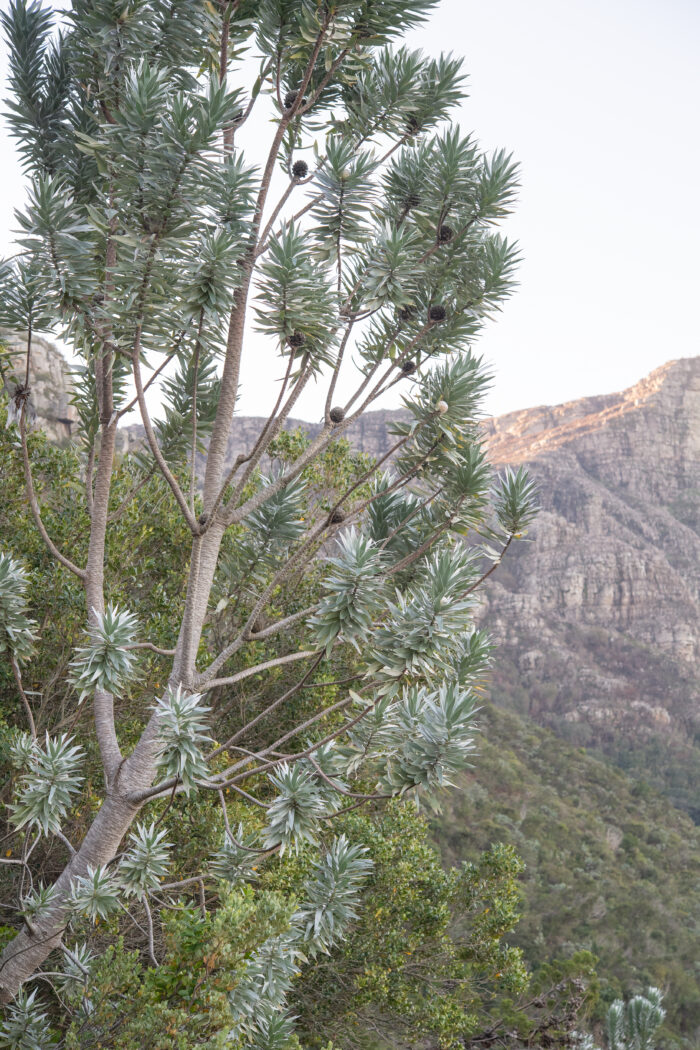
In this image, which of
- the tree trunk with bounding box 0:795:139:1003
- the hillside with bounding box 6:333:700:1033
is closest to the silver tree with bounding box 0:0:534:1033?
the tree trunk with bounding box 0:795:139:1003

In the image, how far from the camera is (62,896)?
3.08 meters

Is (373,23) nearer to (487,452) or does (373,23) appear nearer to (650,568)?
(487,452)

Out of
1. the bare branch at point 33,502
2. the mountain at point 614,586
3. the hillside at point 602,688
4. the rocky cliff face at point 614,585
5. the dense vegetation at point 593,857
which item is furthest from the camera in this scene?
Result: the rocky cliff face at point 614,585

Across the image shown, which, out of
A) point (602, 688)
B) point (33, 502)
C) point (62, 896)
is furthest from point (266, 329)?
point (602, 688)

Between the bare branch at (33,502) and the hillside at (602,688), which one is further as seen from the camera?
the hillside at (602,688)

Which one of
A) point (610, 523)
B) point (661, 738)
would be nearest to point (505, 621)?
point (661, 738)

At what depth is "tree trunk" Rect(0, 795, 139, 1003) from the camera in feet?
10.1

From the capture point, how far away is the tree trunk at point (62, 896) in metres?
3.07

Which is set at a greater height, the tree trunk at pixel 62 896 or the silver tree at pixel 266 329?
the silver tree at pixel 266 329

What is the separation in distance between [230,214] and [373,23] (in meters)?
1.13

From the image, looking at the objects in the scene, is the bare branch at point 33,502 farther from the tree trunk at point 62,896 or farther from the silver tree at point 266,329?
the tree trunk at point 62,896

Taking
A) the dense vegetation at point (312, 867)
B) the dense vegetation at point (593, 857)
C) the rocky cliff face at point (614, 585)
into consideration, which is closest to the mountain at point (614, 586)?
the rocky cliff face at point (614, 585)

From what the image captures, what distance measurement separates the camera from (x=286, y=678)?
7312 millimetres

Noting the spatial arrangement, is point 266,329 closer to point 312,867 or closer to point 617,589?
point 312,867
